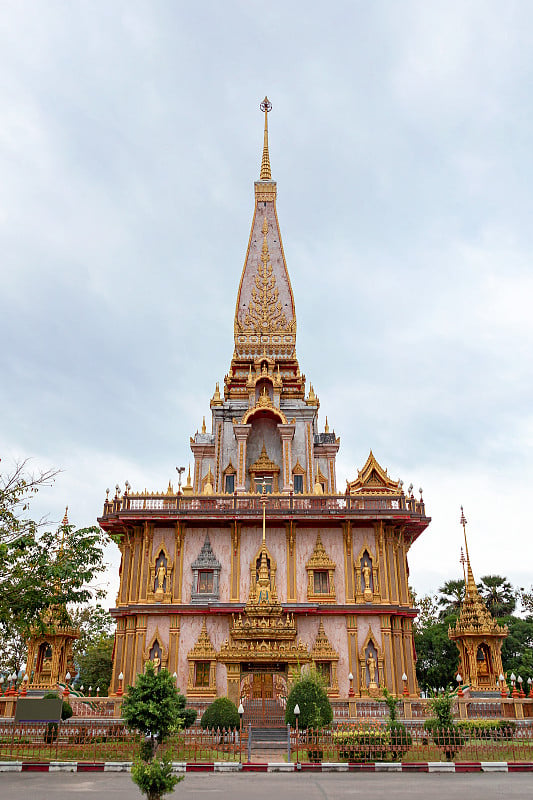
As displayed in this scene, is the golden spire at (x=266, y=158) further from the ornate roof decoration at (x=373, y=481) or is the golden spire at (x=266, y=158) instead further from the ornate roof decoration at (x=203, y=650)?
the ornate roof decoration at (x=203, y=650)

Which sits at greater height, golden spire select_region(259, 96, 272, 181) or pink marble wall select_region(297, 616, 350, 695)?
golden spire select_region(259, 96, 272, 181)

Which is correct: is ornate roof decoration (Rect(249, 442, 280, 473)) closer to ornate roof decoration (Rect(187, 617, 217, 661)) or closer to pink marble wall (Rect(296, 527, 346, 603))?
A: pink marble wall (Rect(296, 527, 346, 603))

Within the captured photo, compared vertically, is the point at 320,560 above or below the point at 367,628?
above

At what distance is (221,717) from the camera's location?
66.5 ft

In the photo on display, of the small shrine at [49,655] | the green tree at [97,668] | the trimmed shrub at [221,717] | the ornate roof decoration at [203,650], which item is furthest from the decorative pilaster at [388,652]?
the green tree at [97,668]

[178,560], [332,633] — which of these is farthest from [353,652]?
[178,560]

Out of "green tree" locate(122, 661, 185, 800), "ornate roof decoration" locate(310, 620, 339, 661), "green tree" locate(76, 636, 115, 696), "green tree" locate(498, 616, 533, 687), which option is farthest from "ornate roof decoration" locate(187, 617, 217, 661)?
"green tree" locate(498, 616, 533, 687)

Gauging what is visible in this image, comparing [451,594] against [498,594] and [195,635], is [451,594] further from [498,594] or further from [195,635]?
[195,635]

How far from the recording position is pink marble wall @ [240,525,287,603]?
2984cm

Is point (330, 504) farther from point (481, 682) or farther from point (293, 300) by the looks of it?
point (293, 300)

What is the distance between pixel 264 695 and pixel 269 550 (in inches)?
238

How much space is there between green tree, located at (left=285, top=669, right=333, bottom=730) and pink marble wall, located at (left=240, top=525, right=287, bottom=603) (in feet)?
30.2

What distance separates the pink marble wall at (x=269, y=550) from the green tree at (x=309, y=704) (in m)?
9.21

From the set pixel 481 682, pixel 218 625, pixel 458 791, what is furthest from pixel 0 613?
pixel 481 682
